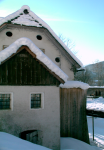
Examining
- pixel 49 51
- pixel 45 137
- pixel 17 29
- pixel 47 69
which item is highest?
pixel 17 29

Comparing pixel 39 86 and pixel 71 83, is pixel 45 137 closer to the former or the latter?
pixel 39 86

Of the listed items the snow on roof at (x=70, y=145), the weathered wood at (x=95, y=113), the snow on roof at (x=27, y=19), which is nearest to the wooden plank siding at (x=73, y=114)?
the weathered wood at (x=95, y=113)

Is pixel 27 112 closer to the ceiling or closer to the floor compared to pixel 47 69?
closer to the floor

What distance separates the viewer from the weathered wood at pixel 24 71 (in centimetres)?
682

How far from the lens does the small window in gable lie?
7065 mm

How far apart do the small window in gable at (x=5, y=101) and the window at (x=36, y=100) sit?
4.10 ft

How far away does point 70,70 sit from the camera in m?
10.3

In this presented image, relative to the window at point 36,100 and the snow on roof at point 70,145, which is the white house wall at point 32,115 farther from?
the snow on roof at point 70,145

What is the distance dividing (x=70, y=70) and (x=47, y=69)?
3427mm

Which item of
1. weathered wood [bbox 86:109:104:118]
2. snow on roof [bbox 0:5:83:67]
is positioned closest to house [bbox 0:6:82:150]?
snow on roof [bbox 0:5:83:67]

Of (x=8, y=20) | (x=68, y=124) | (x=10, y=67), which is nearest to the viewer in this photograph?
(x=10, y=67)

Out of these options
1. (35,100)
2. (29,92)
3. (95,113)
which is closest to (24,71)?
(29,92)

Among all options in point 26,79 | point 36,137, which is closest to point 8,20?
point 26,79

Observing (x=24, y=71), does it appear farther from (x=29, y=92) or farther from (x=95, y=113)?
(x=95, y=113)
